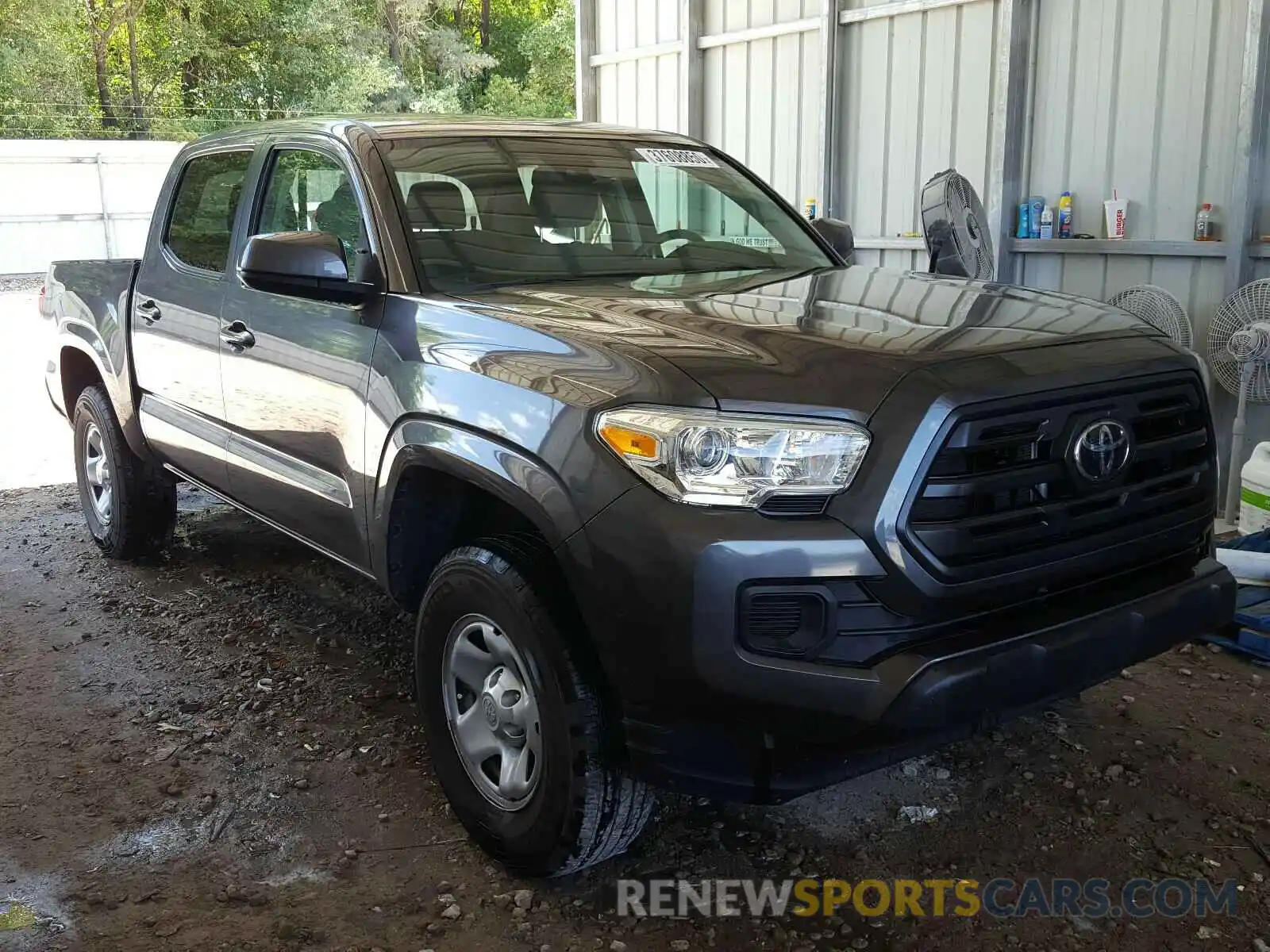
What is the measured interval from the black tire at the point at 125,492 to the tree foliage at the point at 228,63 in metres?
26.4

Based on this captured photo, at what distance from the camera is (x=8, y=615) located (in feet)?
15.7

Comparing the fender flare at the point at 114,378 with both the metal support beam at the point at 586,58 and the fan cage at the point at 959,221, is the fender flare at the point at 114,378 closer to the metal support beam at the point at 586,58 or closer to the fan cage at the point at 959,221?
the fan cage at the point at 959,221

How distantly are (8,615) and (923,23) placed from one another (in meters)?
5.97

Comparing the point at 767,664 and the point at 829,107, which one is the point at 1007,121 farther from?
the point at 767,664

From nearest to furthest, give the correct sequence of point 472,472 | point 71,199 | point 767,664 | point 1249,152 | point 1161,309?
point 767,664
point 472,472
point 1249,152
point 1161,309
point 71,199

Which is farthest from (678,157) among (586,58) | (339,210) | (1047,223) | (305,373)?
(586,58)

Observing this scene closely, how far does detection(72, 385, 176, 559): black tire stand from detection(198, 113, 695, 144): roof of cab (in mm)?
1636

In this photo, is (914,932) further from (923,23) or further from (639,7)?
(639,7)

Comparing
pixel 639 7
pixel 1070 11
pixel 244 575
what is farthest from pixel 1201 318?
pixel 639 7

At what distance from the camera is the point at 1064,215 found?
255 inches

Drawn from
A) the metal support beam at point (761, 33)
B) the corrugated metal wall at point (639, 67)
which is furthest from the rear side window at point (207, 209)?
the corrugated metal wall at point (639, 67)

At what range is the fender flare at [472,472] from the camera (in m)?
2.42

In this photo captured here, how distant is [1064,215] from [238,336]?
4634 mm

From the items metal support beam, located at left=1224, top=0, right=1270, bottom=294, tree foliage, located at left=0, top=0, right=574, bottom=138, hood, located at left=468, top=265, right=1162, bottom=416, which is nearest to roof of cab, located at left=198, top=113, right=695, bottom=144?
hood, located at left=468, top=265, right=1162, bottom=416
